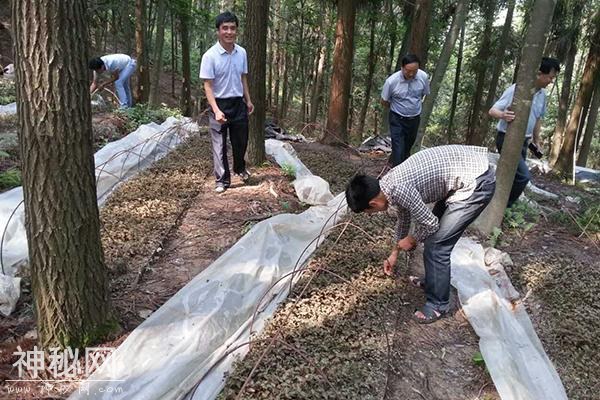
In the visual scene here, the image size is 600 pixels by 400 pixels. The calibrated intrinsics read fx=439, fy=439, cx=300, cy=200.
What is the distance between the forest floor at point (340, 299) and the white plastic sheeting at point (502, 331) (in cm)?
13

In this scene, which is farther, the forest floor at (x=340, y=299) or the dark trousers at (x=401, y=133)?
the dark trousers at (x=401, y=133)

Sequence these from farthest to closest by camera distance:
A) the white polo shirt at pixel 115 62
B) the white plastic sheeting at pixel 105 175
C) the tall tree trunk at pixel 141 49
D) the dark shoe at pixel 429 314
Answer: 1. the tall tree trunk at pixel 141 49
2. the white polo shirt at pixel 115 62
3. the dark shoe at pixel 429 314
4. the white plastic sheeting at pixel 105 175

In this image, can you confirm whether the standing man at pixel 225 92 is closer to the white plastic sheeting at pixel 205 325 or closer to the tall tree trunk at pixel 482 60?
the white plastic sheeting at pixel 205 325

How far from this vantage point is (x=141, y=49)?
11531 mm

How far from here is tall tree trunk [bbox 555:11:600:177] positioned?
10.8 m

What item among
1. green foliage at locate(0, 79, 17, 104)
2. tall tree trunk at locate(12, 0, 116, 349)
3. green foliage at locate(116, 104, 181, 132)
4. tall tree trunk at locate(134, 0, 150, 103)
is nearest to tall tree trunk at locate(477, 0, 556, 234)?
tall tree trunk at locate(12, 0, 116, 349)

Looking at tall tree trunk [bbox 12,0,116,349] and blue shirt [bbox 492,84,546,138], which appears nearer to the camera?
tall tree trunk [bbox 12,0,116,349]

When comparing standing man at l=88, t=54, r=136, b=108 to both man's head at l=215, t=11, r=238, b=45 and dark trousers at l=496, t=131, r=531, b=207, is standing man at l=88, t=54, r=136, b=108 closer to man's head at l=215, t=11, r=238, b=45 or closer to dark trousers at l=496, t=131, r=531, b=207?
man's head at l=215, t=11, r=238, b=45

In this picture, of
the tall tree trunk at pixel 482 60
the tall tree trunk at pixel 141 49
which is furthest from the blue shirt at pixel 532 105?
the tall tree trunk at pixel 482 60

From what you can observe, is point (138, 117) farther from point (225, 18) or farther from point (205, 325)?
point (205, 325)

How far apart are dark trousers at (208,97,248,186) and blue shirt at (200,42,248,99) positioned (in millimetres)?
104

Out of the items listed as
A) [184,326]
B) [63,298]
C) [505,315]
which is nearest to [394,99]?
[505,315]

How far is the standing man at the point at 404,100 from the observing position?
6.05 metres

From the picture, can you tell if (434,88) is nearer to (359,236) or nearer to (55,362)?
(359,236)
